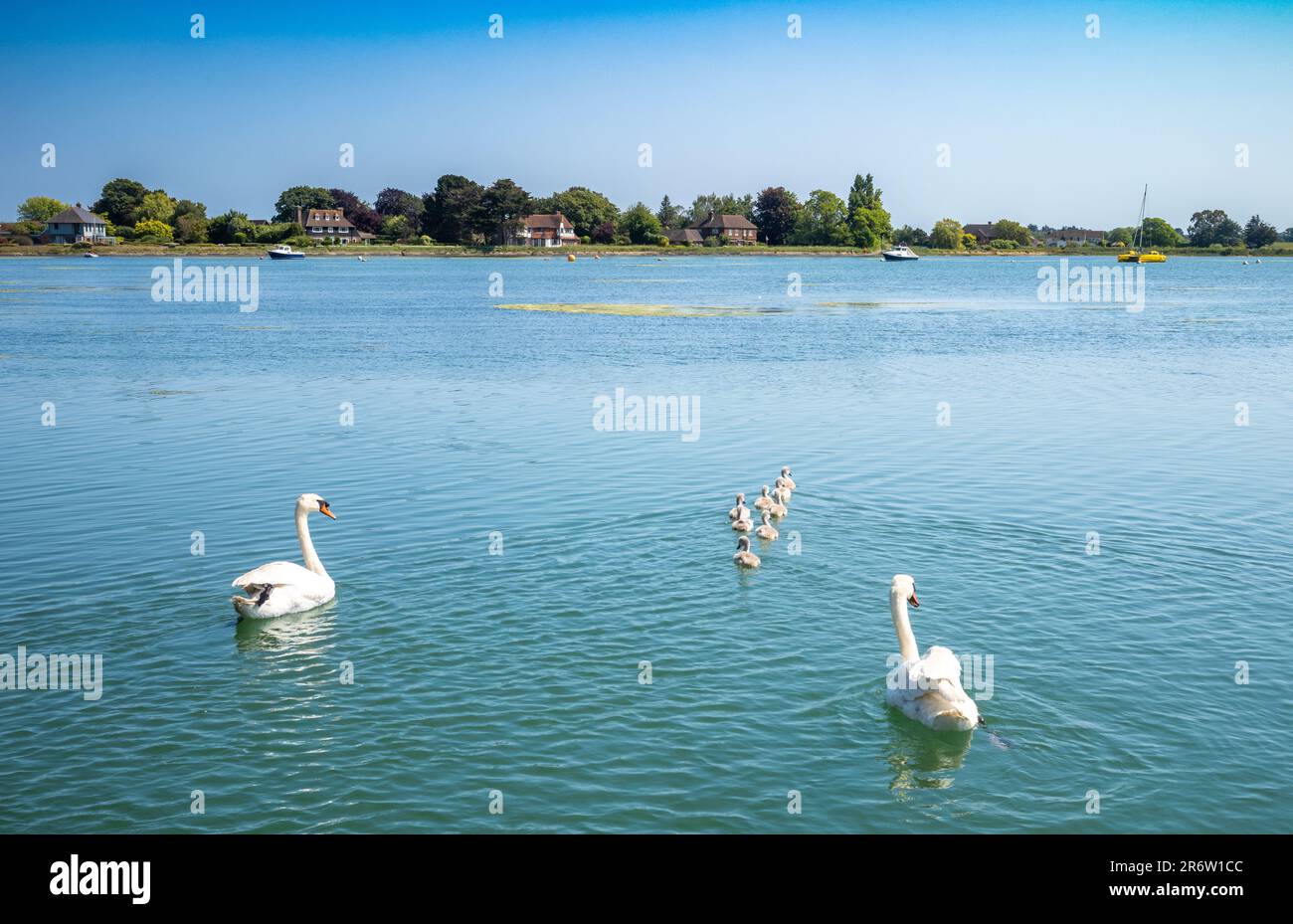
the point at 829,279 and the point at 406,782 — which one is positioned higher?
the point at 829,279

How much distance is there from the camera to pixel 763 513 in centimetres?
2208

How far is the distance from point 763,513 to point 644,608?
17.4ft

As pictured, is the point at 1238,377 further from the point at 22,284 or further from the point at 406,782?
the point at 22,284

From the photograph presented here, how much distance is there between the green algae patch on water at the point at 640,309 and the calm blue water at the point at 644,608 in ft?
122

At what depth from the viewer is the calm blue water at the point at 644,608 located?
39.9 feet

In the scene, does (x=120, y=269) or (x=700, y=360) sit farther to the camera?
(x=120, y=269)

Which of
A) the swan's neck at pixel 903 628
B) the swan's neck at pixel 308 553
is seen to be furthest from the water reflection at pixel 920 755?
the swan's neck at pixel 308 553

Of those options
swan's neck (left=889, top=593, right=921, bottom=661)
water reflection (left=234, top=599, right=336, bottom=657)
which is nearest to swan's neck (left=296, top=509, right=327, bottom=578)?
water reflection (left=234, top=599, right=336, bottom=657)

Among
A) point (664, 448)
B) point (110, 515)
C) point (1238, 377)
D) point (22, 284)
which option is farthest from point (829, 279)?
point (110, 515)

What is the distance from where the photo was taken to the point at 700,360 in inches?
1992

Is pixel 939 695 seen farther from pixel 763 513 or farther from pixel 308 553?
pixel 308 553
